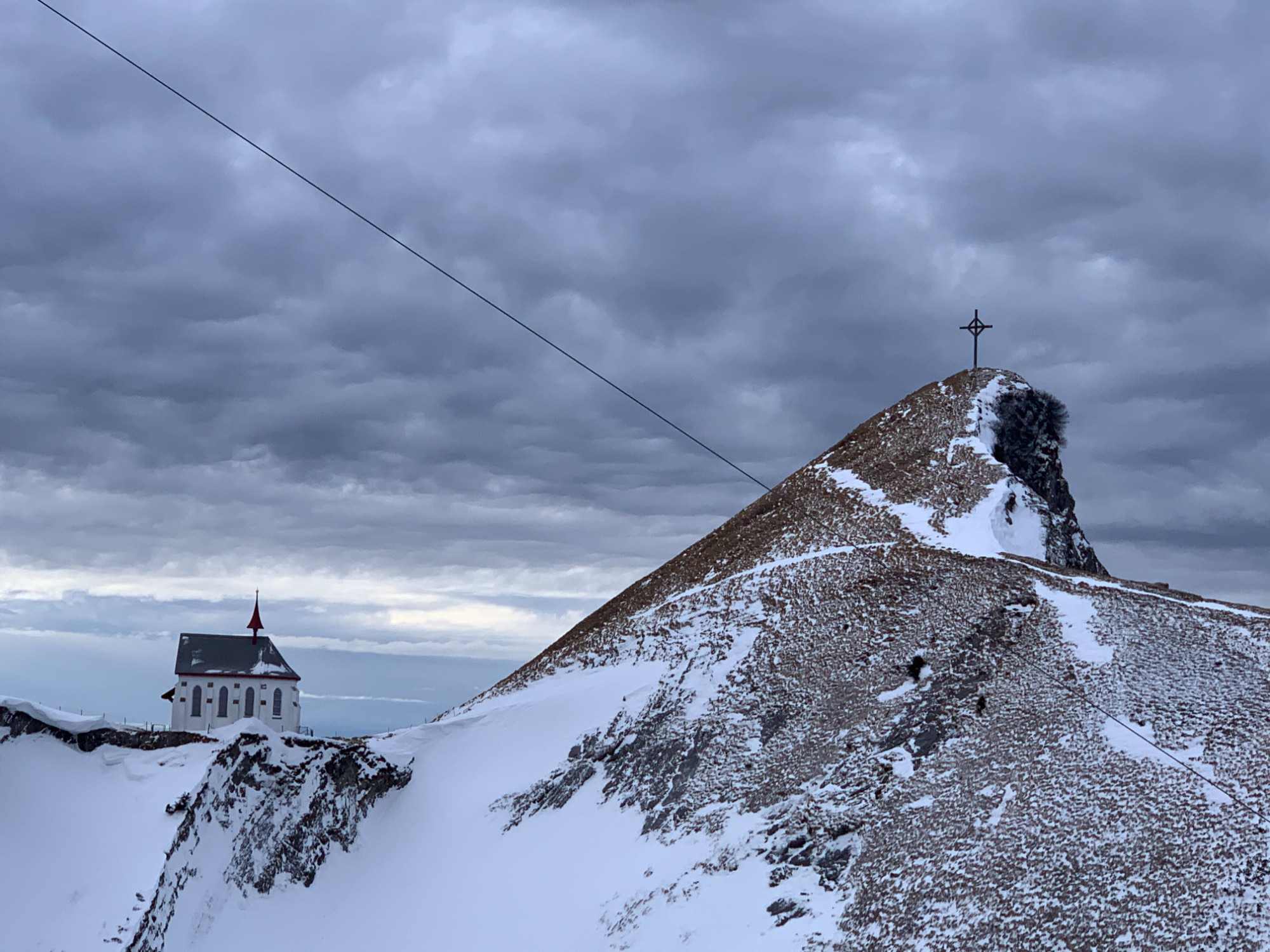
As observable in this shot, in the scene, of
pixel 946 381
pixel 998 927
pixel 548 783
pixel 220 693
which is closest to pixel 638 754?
pixel 548 783

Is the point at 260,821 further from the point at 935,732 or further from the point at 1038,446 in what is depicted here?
the point at 1038,446

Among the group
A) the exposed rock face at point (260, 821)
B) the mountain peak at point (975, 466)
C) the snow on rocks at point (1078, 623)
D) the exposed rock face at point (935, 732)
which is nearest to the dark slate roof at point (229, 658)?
the exposed rock face at point (935, 732)

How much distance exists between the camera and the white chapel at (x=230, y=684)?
8350cm

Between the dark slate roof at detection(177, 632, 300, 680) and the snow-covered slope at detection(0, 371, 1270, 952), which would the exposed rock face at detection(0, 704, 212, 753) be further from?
the dark slate roof at detection(177, 632, 300, 680)

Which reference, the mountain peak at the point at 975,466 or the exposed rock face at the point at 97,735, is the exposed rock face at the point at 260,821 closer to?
the exposed rock face at the point at 97,735

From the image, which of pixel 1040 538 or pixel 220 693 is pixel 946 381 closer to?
pixel 1040 538

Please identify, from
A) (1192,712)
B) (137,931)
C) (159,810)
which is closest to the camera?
(1192,712)

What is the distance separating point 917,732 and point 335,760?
20876mm

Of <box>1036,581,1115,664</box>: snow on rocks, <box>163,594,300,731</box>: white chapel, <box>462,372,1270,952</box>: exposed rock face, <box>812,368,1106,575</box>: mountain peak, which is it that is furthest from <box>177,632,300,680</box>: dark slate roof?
<box>1036,581,1115,664</box>: snow on rocks

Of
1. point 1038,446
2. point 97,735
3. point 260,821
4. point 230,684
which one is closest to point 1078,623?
point 1038,446

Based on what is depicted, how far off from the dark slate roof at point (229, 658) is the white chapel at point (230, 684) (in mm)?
45

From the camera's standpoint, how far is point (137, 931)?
33.7 meters

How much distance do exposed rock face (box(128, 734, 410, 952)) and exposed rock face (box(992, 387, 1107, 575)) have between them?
1215 inches

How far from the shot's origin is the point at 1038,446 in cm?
5669
